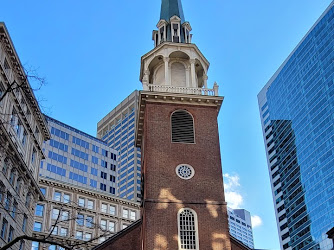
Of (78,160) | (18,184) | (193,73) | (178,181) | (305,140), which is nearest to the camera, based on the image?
(178,181)

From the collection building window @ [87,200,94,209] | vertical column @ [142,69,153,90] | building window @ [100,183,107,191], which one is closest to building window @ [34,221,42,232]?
building window @ [87,200,94,209]

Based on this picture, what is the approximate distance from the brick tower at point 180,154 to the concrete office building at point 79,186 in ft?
135

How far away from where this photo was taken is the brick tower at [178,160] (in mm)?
23922

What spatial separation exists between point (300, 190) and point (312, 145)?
10910 millimetres

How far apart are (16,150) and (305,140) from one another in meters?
74.8

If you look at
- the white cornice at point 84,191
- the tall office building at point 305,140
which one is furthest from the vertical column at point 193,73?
the tall office building at point 305,140

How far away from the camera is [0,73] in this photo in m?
36.9

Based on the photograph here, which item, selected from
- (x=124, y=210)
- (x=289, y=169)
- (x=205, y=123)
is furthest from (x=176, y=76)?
(x=289, y=169)

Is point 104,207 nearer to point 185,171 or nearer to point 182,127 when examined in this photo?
point 182,127

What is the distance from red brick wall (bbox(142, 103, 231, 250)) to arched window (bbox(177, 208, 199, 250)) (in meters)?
0.25

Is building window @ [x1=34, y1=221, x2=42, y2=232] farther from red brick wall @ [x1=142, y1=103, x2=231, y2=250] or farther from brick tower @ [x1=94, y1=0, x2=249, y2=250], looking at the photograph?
red brick wall @ [x1=142, y1=103, x2=231, y2=250]

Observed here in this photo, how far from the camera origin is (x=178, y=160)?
26.0 meters

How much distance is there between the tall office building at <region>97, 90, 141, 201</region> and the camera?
134000mm

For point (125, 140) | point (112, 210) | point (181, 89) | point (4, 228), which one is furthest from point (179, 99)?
point (125, 140)
